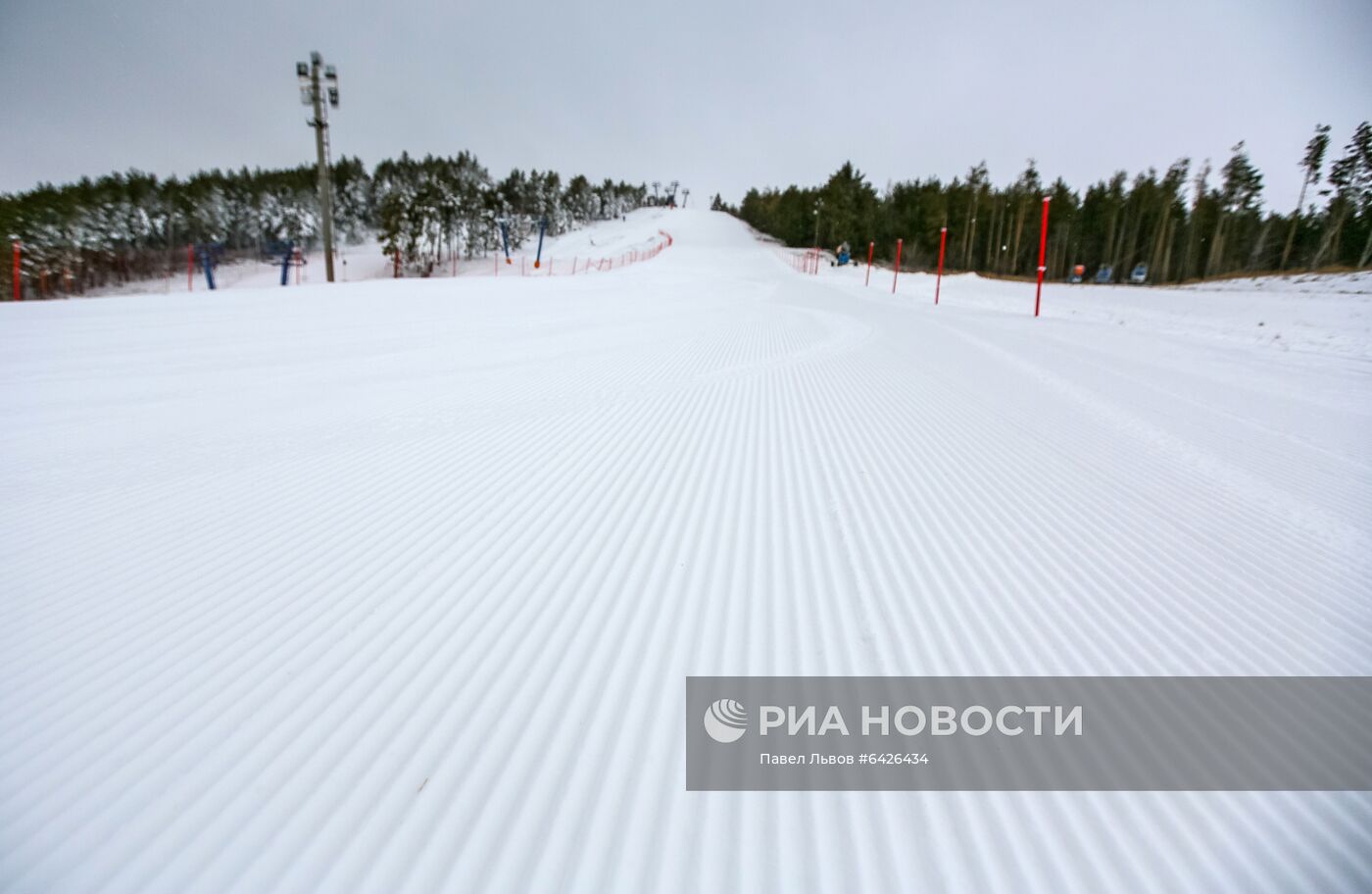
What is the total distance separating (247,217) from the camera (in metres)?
64.6

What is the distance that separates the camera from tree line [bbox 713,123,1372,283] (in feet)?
144

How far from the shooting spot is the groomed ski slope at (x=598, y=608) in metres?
1.39

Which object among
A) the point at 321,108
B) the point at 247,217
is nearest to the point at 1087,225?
the point at 321,108

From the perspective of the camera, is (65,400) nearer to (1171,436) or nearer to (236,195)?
(1171,436)

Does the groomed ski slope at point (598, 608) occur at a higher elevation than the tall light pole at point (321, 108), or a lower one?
lower

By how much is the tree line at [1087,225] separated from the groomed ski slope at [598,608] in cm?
4445

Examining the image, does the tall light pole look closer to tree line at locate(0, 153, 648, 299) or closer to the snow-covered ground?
the snow-covered ground

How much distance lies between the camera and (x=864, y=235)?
2047 inches

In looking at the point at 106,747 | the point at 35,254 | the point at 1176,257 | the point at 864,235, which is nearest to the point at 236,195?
the point at 35,254

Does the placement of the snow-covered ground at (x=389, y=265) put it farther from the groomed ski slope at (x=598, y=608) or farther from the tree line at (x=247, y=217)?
the groomed ski slope at (x=598, y=608)

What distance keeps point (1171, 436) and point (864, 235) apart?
53.0 meters

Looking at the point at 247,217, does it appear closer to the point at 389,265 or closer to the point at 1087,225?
the point at 389,265

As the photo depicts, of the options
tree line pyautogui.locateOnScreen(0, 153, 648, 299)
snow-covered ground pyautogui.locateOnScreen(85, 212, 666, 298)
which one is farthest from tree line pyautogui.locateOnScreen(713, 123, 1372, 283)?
tree line pyautogui.locateOnScreen(0, 153, 648, 299)

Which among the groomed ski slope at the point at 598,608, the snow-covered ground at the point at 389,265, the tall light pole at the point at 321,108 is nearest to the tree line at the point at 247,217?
the snow-covered ground at the point at 389,265
